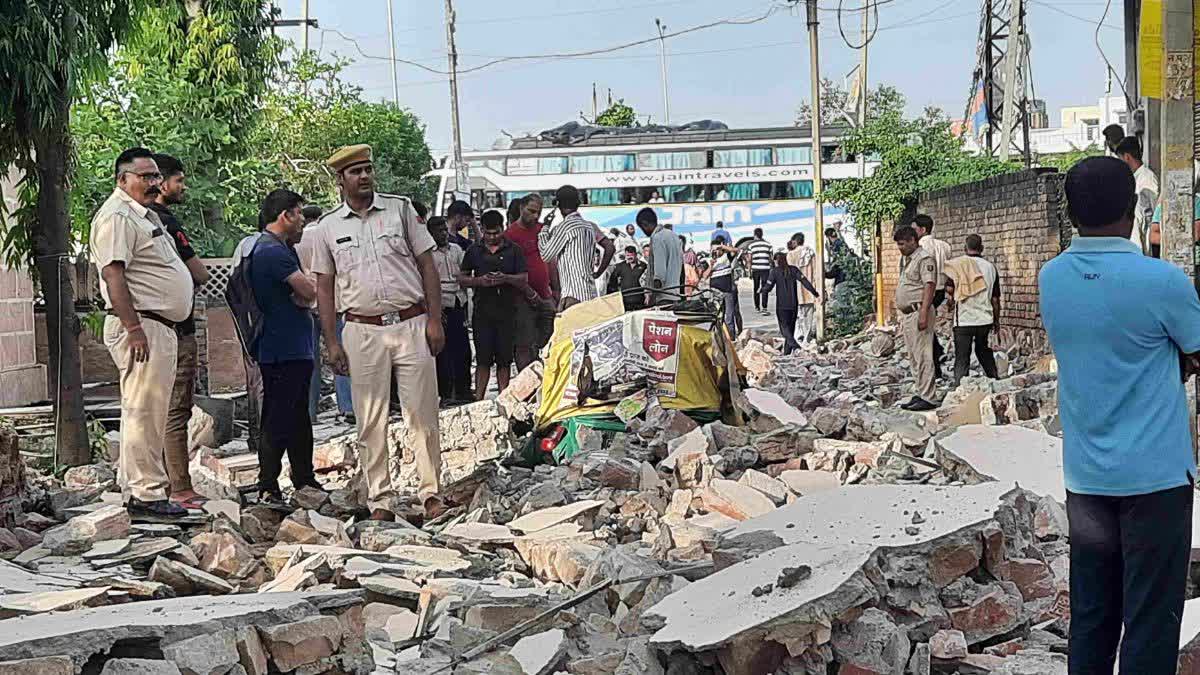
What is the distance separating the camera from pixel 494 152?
46062mm

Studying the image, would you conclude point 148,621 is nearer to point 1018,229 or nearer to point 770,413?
point 770,413

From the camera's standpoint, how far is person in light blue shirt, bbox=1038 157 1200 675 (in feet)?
12.0

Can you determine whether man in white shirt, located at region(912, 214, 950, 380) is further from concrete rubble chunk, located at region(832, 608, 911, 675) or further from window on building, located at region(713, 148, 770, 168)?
window on building, located at region(713, 148, 770, 168)

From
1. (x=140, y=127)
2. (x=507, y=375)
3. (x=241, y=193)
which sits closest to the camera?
(x=507, y=375)

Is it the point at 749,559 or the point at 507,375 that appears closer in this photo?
the point at 749,559

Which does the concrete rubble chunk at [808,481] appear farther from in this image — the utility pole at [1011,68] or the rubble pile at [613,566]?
the utility pole at [1011,68]

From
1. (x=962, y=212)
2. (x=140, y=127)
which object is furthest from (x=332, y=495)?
(x=962, y=212)

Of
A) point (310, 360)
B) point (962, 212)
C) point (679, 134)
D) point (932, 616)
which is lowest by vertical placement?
point (932, 616)

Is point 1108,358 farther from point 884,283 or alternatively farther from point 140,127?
point 884,283

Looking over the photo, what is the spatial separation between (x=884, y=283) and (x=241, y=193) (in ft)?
35.0

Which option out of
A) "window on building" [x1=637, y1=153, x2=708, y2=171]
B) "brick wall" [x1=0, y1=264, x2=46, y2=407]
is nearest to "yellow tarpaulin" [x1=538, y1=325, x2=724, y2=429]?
"brick wall" [x1=0, y1=264, x2=46, y2=407]

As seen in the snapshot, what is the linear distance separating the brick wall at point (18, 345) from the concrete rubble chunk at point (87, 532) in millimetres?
5848

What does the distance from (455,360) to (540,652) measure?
7636 mm

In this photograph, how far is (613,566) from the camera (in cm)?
528
